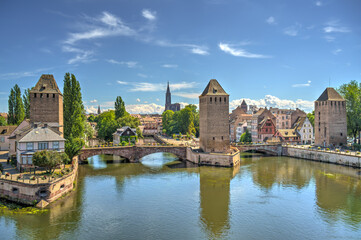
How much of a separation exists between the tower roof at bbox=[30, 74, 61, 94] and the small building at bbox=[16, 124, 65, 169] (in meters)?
7.71

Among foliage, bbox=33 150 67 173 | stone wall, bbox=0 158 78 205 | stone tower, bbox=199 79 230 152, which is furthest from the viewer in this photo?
stone tower, bbox=199 79 230 152

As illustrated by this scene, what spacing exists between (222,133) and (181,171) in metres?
10.8

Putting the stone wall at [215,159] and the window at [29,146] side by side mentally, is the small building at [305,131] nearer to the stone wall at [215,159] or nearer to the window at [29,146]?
the stone wall at [215,159]

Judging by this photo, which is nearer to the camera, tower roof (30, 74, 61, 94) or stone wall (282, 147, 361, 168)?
tower roof (30, 74, 61, 94)

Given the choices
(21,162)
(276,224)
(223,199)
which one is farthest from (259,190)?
(21,162)

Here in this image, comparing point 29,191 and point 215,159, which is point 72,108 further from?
point 215,159

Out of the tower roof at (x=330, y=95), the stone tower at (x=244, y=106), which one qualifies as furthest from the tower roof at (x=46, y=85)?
the stone tower at (x=244, y=106)

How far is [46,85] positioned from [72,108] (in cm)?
537

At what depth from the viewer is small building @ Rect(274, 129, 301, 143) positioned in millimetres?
70125

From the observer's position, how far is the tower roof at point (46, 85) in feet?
137

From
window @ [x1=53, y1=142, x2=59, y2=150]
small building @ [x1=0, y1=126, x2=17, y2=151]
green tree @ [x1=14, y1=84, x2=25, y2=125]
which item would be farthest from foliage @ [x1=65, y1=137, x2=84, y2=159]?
green tree @ [x1=14, y1=84, x2=25, y2=125]

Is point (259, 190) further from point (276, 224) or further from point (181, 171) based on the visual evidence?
point (181, 171)

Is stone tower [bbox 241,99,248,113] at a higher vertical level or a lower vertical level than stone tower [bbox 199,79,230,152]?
higher

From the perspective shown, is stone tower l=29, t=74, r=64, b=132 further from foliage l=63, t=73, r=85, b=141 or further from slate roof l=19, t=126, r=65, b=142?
slate roof l=19, t=126, r=65, b=142
